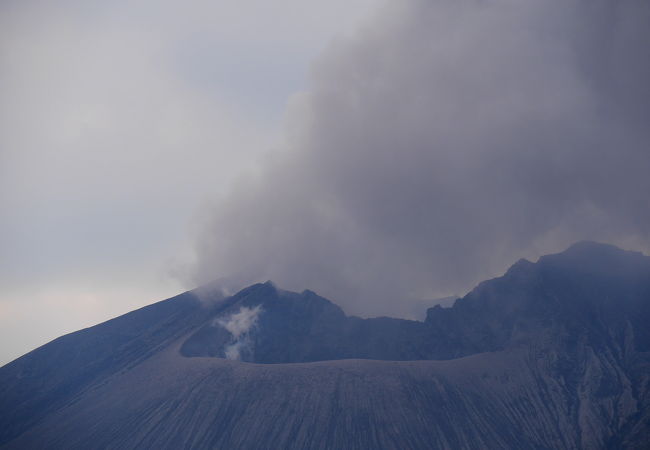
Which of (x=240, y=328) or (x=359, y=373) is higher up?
(x=240, y=328)

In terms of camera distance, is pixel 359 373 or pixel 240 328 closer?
pixel 359 373

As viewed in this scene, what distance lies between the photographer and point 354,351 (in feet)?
528

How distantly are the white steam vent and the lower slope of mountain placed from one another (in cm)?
41

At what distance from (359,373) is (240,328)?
46.9 meters

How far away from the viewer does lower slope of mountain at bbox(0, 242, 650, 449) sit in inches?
4405

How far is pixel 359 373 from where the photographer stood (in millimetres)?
124562

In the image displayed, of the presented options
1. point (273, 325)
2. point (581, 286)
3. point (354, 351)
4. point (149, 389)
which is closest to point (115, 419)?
point (149, 389)

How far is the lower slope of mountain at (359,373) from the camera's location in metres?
112

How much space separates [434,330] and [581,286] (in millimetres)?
45276

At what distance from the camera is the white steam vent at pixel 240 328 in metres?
152

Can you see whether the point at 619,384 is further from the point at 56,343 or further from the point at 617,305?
the point at 56,343

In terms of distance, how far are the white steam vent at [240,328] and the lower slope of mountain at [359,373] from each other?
412mm

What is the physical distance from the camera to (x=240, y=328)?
519ft

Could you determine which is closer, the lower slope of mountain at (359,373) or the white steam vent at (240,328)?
the lower slope of mountain at (359,373)
